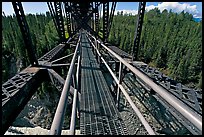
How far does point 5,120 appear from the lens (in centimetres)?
266

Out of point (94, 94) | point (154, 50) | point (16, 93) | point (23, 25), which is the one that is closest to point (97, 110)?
point (94, 94)

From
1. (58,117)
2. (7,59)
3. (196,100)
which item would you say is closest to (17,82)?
(58,117)

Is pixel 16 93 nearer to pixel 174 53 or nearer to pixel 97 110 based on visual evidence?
pixel 97 110

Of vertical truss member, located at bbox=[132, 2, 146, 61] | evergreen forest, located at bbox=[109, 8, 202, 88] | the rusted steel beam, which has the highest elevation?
vertical truss member, located at bbox=[132, 2, 146, 61]

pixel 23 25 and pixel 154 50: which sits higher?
pixel 23 25

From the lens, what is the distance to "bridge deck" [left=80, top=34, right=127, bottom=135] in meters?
3.37

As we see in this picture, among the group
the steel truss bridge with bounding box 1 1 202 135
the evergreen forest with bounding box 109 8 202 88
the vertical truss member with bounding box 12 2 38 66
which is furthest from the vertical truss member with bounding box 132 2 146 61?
the evergreen forest with bounding box 109 8 202 88

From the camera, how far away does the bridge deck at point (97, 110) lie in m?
3.37

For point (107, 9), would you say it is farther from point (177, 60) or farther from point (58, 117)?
point (177, 60)

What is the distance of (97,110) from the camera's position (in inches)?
159

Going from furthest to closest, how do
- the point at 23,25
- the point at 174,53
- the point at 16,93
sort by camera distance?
the point at 174,53
the point at 23,25
the point at 16,93

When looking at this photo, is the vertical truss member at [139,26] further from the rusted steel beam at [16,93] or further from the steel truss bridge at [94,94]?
the rusted steel beam at [16,93]

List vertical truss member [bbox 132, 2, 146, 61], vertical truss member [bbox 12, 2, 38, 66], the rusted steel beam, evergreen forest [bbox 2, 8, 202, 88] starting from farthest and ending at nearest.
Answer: evergreen forest [bbox 2, 8, 202, 88] → vertical truss member [bbox 132, 2, 146, 61] → vertical truss member [bbox 12, 2, 38, 66] → the rusted steel beam

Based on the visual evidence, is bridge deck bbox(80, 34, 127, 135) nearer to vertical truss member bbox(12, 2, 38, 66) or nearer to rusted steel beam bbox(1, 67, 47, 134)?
rusted steel beam bbox(1, 67, 47, 134)
